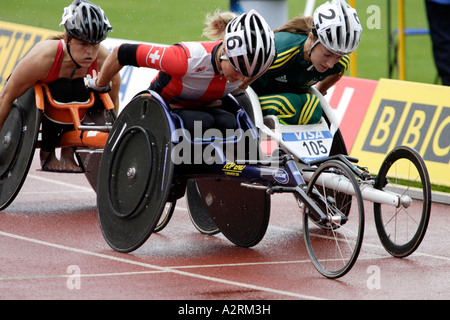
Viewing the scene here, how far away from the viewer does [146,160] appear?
6.87m

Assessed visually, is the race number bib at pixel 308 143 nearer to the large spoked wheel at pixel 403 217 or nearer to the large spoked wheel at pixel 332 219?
the large spoked wheel at pixel 332 219

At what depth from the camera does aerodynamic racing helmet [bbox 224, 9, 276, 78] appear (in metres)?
6.39

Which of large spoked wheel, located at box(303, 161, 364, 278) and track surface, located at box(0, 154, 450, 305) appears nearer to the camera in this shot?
track surface, located at box(0, 154, 450, 305)

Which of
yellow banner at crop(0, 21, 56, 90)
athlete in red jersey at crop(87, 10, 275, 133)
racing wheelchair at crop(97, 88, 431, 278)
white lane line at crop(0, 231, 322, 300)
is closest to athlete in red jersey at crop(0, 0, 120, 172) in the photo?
athlete in red jersey at crop(87, 10, 275, 133)

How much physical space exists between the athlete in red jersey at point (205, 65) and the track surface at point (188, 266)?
1.10 meters

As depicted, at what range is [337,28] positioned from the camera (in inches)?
277

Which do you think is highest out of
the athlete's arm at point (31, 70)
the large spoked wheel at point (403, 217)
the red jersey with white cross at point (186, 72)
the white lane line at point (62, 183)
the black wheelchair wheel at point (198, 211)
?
the red jersey with white cross at point (186, 72)

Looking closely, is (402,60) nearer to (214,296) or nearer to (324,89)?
(324,89)

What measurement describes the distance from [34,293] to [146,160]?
59.1 inches

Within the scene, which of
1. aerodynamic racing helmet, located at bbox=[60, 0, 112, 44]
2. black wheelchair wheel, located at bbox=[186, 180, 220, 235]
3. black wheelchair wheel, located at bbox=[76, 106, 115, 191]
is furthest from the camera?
black wheelchair wheel, located at bbox=[76, 106, 115, 191]

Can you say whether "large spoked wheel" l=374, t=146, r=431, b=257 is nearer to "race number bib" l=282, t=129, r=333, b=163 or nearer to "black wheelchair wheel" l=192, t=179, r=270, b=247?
"race number bib" l=282, t=129, r=333, b=163

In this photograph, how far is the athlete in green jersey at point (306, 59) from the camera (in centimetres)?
711

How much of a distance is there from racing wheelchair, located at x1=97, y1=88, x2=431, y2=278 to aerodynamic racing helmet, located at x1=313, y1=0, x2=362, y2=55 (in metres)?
0.79

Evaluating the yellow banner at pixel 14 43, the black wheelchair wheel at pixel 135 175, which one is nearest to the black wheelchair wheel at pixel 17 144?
the black wheelchair wheel at pixel 135 175
